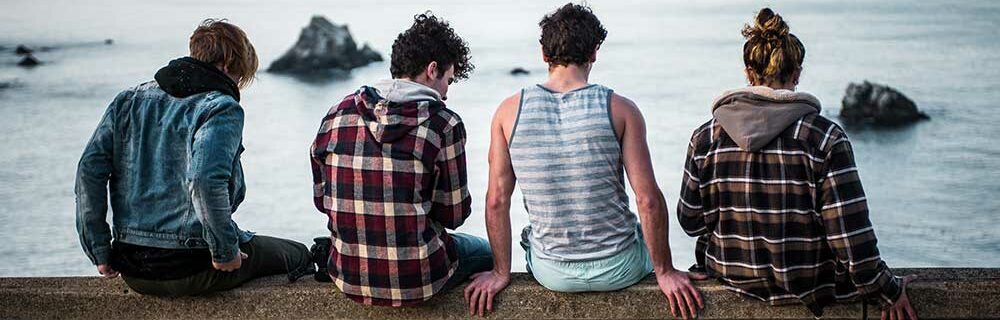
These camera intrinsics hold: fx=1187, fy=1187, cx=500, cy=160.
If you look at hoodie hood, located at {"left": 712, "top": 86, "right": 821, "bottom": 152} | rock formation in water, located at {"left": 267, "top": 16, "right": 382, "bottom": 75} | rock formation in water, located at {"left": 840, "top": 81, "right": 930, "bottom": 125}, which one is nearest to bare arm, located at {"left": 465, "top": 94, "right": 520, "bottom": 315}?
hoodie hood, located at {"left": 712, "top": 86, "right": 821, "bottom": 152}

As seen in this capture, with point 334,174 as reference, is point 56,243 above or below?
below

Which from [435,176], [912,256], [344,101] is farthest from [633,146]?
[912,256]

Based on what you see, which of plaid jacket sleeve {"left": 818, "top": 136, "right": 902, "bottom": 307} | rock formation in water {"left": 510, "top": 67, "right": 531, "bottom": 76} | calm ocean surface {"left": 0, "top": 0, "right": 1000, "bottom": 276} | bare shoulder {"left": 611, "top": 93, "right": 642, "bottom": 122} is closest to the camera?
plaid jacket sleeve {"left": 818, "top": 136, "right": 902, "bottom": 307}

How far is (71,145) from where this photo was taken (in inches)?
382

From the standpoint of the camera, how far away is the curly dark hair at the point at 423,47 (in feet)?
10.5

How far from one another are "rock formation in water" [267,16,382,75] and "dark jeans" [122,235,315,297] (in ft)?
26.8

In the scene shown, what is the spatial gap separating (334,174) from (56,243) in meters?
6.01

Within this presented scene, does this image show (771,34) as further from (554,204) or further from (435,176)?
(435,176)

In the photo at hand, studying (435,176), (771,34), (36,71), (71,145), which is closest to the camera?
(771,34)

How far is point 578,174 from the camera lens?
3.13 meters

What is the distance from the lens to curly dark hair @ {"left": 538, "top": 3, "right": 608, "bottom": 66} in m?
3.12

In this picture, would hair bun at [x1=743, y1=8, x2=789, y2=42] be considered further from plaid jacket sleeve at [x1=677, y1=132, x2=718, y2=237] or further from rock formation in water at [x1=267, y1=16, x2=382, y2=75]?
rock formation in water at [x1=267, y1=16, x2=382, y2=75]

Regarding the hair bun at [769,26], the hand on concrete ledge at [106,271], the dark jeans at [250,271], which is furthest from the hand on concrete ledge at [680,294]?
the hand on concrete ledge at [106,271]

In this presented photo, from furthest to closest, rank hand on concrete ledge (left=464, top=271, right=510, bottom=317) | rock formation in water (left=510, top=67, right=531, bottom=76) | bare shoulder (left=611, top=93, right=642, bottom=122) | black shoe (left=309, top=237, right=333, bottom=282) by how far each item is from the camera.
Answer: rock formation in water (left=510, top=67, right=531, bottom=76) → black shoe (left=309, top=237, right=333, bottom=282) → hand on concrete ledge (left=464, top=271, right=510, bottom=317) → bare shoulder (left=611, top=93, right=642, bottom=122)
